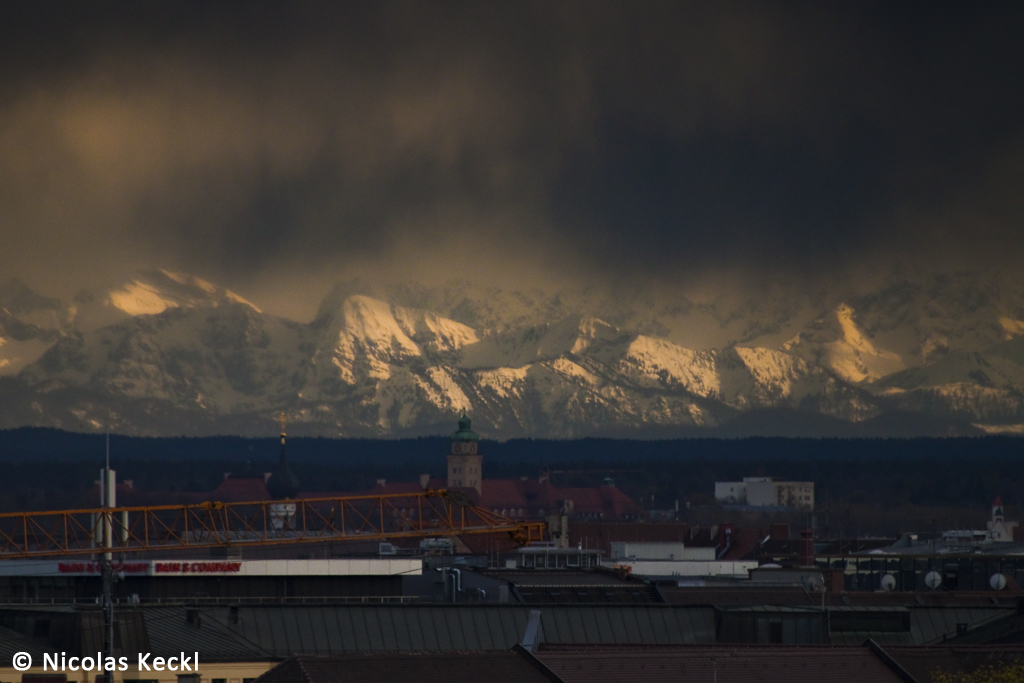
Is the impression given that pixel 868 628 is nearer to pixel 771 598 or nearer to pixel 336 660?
pixel 771 598

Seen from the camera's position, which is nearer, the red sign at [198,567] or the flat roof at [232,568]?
the red sign at [198,567]

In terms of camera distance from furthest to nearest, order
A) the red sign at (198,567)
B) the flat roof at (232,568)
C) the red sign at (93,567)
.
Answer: the red sign at (93,567)
the flat roof at (232,568)
the red sign at (198,567)

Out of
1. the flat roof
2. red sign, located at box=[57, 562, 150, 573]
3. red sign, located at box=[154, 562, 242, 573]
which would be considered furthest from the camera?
red sign, located at box=[57, 562, 150, 573]

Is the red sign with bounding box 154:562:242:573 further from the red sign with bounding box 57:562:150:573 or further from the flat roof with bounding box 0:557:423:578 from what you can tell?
the red sign with bounding box 57:562:150:573

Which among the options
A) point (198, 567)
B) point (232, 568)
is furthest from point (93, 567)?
point (232, 568)

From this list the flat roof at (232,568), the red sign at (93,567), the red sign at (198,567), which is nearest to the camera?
the red sign at (198,567)

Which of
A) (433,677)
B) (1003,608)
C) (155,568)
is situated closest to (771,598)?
(1003,608)

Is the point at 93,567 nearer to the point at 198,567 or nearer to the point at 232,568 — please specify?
the point at 198,567

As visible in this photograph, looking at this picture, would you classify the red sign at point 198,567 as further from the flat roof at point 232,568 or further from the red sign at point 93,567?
the red sign at point 93,567

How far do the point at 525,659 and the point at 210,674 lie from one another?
760 inches

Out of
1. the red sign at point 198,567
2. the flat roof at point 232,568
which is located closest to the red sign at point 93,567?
the flat roof at point 232,568

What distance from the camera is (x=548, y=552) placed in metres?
187

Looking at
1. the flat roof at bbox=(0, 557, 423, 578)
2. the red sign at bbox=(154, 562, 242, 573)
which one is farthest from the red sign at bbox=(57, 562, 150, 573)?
the red sign at bbox=(154, 562, 242, 573)

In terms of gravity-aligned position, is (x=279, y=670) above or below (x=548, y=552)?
below
